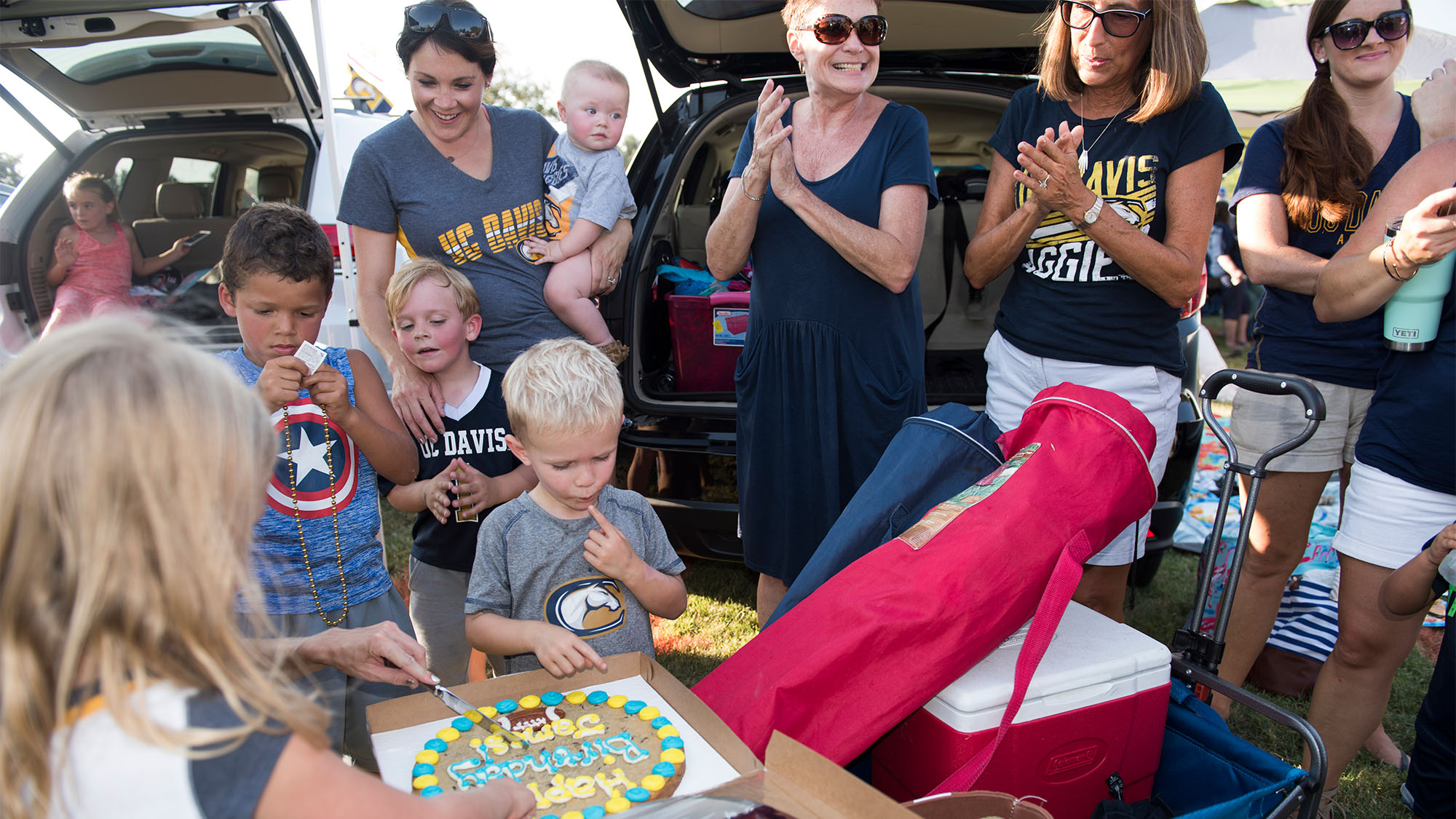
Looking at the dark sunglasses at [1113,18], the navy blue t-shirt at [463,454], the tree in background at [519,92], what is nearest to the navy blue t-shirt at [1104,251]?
the dark sunglasses at [1113,18]

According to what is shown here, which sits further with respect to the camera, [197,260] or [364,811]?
[197,260]

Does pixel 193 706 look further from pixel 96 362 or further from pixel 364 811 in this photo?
pixel 96 362

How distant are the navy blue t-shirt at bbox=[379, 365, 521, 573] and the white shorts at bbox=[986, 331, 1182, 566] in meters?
1.17

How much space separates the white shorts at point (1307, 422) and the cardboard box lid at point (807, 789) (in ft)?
5.18

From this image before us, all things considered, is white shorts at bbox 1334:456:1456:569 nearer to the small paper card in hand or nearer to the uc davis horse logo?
the uc davis horse logo

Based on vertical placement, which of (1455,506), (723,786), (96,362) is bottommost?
(723,786)

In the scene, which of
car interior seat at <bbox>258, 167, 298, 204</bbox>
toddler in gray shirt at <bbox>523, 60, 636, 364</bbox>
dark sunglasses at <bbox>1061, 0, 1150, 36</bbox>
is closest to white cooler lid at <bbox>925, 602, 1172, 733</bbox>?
dark sunglasses at <bbox>1061, 0, 1150, 36</bbox>

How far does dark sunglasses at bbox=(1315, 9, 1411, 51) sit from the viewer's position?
6.62ft

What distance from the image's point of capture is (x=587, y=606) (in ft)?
5.54

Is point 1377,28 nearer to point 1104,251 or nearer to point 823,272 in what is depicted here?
point 1104,251

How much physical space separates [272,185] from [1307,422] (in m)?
5.06

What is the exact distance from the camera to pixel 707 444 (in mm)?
2732

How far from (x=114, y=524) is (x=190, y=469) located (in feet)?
0.23

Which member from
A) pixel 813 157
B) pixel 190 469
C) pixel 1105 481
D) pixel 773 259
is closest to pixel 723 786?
pixel 190 469
